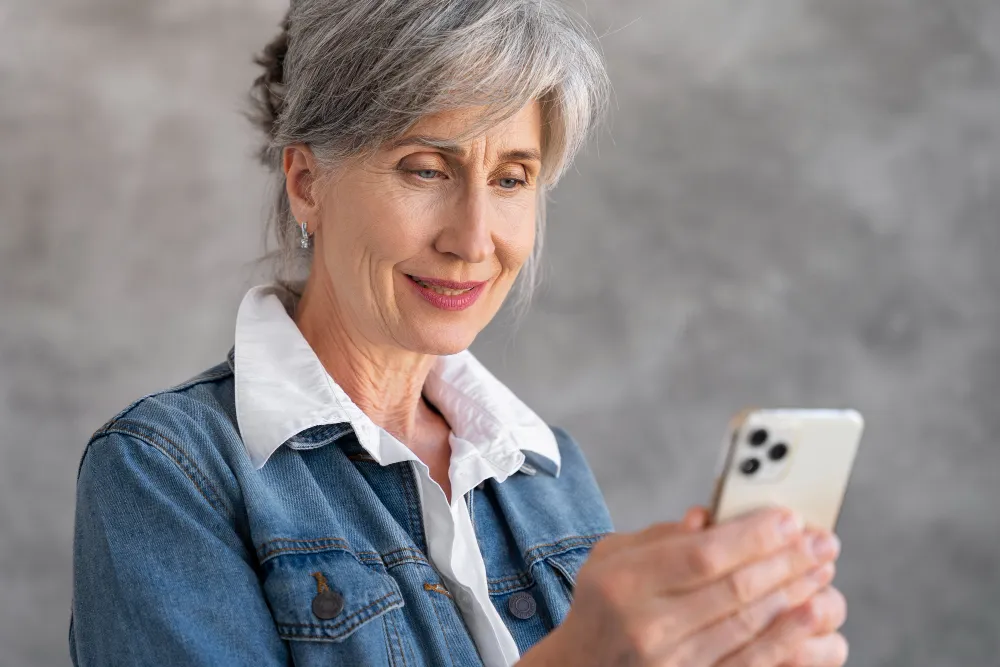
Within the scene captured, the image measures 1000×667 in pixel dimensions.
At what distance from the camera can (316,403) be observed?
125cm

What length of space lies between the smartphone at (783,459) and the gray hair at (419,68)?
0.54 meters

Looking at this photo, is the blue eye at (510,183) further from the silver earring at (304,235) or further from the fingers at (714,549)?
the fingers at (714,549)

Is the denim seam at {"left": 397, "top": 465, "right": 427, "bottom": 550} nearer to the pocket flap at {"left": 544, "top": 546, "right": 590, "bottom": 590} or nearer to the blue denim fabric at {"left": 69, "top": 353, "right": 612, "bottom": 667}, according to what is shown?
the blue denim fabric at {"left": 69, "top": 353, "right": 612, "bottom": 667}

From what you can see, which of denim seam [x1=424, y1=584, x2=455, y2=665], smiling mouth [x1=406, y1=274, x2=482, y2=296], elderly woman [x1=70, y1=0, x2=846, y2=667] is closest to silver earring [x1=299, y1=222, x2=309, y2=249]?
elderly woman [x1=70, y1=0, x2=846, y2=667]

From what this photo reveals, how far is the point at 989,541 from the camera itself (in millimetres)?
2197

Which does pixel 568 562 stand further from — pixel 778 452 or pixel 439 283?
pixel 778 452

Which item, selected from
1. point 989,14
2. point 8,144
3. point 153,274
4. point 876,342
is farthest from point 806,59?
point 8,144

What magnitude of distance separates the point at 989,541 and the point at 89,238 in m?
1.79

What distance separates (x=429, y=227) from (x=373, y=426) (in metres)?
0.24

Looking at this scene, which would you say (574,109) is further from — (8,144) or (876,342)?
(876,342)

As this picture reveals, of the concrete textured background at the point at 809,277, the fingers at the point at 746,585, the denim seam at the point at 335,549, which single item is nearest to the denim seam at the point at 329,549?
the denim seam at the point at 335,549

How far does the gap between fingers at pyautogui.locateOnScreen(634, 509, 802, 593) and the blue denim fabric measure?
1.31 feet

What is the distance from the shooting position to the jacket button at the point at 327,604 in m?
1.09

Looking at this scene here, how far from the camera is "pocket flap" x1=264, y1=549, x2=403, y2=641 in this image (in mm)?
1080
